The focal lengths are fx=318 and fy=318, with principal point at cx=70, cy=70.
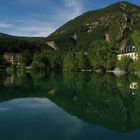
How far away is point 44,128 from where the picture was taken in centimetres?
1717

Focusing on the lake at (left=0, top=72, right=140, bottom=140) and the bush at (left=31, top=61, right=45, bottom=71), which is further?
the bush at (left=31, top=61, right=45, bottom=71)

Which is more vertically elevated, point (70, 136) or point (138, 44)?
point (138, 44)

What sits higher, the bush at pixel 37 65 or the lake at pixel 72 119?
the lake at pixel 72 119

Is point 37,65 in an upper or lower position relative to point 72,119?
lower

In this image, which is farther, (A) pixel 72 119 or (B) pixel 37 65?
(B) pixel 37 65

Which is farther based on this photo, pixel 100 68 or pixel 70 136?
pixel 100 68

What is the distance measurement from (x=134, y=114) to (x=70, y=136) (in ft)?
25.8

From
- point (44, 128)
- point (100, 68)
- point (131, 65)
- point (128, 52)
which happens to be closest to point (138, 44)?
point (131, 65)

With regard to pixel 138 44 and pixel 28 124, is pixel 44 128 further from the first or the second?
pixel 138 44

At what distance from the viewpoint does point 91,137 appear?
15.4 metres

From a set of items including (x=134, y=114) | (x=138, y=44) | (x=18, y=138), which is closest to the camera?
(x=18, y=138)

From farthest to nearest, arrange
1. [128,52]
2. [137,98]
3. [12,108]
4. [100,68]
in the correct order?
[128,52] < [100,68] < [137,98] < [12,108]

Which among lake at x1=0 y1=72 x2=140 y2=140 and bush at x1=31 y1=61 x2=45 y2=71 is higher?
lake at x1=0 y1=72 x2=140 y2=140

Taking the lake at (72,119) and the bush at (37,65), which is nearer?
the lake at (72,119)
